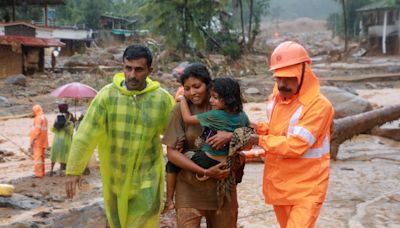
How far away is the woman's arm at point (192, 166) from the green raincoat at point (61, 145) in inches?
251

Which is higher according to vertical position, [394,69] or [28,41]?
[28,41]

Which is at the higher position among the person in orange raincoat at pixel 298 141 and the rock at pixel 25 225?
the person in orange raincoat at pixel 298 141

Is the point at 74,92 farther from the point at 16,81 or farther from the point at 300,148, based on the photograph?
the point at 16,81

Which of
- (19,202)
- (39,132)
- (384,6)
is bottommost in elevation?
(19,202)

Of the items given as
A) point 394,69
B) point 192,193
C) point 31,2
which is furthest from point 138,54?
point 394,69

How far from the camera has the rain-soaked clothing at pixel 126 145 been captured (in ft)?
12.1

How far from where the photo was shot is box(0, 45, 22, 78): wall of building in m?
28.9

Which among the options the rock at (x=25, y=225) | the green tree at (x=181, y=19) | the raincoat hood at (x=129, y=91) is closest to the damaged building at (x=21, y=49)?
the green tree at (x=181, y=19)

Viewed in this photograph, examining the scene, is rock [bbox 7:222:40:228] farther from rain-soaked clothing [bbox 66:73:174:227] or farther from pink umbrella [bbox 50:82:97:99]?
pink umbrella [bbox 50:82:97:99]

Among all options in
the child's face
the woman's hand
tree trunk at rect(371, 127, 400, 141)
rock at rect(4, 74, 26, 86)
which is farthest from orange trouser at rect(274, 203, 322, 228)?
rock at rect(4, 74, 26, 86)

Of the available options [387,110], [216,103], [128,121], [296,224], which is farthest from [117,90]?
[387,110]

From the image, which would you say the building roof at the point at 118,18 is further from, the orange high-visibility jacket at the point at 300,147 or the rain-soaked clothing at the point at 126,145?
the orange high-visibility jacket at the point at 300,147

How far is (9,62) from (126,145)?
27241mm

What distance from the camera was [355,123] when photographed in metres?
9.48
